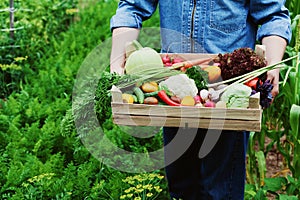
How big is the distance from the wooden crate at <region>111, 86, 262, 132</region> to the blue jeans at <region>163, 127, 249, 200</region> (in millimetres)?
586

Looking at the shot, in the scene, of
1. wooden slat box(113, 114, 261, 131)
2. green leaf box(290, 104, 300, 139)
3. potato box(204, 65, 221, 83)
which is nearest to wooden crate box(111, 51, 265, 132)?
wooden slat box(113, 114, 261, 131)

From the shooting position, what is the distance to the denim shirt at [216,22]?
253 centimetres

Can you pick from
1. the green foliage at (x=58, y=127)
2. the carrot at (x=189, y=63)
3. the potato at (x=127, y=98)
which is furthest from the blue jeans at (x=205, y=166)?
the potato at (x=127, y=98)

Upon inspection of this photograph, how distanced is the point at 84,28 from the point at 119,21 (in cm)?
360

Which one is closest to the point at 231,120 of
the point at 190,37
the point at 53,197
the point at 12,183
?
the point at 190,37

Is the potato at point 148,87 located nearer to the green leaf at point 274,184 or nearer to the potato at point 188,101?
the potato at point 188,101

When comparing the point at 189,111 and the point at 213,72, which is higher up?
the point at 213,72

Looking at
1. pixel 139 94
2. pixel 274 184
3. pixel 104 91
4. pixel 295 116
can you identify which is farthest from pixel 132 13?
pixel 274 184

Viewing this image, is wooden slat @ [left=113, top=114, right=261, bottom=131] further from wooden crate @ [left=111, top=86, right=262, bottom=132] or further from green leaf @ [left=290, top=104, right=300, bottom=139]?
green leaf @ [left=290, top=104, right=300, bottom=139]

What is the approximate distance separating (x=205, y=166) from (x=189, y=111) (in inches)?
32.8

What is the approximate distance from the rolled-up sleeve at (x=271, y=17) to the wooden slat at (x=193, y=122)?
0.56 metres

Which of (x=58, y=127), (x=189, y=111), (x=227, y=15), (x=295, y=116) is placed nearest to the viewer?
(x=189, y=111)

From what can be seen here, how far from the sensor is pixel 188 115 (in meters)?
2.09

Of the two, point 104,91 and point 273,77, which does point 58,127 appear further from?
point 273,77
